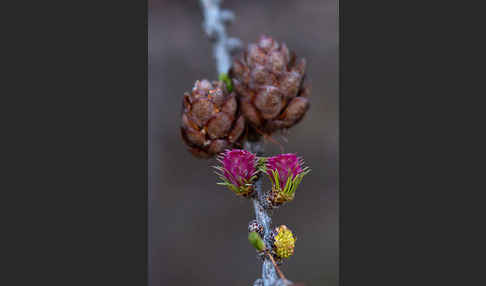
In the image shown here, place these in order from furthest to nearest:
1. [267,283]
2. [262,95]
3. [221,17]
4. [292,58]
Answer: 1. [221,17]
2. [292,58]
3. [262,95]
4. [267,283]

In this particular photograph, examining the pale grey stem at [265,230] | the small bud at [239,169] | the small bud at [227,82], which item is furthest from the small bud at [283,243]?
the small bud at [227,82]

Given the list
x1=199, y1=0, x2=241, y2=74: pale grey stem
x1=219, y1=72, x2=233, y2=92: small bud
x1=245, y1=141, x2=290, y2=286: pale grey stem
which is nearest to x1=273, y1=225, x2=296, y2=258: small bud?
x1=245, y1=141, x2=290, y2=286: pale grey stem

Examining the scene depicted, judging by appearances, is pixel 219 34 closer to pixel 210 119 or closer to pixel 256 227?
pixel 210 119

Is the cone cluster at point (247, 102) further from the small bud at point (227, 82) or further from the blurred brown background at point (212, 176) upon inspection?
the blurred brown background at point (212, 176)

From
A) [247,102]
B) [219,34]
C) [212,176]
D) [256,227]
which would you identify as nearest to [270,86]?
[247,102]

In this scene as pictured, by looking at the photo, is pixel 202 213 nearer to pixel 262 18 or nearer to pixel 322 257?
pixel 322 257

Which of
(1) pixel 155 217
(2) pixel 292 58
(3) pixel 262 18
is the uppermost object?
(3) pixel 262 18

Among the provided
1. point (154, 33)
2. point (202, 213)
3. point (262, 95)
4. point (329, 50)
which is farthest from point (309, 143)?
point (154, 33)
